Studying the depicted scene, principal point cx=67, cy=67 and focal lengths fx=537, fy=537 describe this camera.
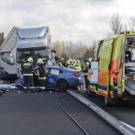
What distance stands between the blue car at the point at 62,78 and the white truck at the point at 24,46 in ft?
20.0

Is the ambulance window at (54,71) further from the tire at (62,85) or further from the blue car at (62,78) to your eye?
the tire at (62,85)

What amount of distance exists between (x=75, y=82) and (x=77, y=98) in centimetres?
632

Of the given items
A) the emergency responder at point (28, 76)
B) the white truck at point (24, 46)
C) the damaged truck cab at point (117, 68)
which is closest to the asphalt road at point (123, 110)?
the damaged truck cab at point (117, 68)

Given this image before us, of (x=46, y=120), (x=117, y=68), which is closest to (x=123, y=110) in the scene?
(x=117, y=68)

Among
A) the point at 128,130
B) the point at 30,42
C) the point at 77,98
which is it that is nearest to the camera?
the point at 128,130

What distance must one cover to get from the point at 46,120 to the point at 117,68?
3.56 metres

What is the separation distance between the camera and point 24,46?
1393 inches

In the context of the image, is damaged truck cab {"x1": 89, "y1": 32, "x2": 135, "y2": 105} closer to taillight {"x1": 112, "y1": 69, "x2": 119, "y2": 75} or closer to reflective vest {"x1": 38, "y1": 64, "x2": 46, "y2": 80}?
taillight {"x1": 112, "y1": 69, "x2": 119, "y2": 75}

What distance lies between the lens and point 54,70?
2903cm

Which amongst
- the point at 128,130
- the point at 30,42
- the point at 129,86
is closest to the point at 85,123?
the point at 128,130

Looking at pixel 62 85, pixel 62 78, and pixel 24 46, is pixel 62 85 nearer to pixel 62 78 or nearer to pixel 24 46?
pixel 62 78

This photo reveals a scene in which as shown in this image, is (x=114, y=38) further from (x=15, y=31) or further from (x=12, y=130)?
(x=15, y=31)

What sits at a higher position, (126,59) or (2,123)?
(126,59)

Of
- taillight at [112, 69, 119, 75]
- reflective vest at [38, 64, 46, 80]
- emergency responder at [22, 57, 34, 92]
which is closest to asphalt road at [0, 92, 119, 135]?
taillight at [112, 69, 119, 75]
